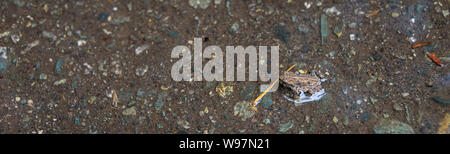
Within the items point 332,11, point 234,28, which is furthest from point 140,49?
point 332,11

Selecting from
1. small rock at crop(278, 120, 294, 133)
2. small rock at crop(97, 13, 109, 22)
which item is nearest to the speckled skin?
small rock at crop(278, 120, 294, 133)

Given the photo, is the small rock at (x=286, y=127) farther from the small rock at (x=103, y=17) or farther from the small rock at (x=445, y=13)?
the small rock at (x=103, y=17)

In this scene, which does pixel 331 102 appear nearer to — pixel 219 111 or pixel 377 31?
pixel 377 31

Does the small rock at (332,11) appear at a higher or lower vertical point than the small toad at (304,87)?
higher

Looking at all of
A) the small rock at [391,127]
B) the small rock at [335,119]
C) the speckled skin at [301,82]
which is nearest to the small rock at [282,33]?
the speckled skin at [301,82]

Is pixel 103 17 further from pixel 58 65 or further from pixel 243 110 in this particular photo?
pixel 243 110

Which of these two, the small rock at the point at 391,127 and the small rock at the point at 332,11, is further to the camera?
the small rock at the point at 332,11
